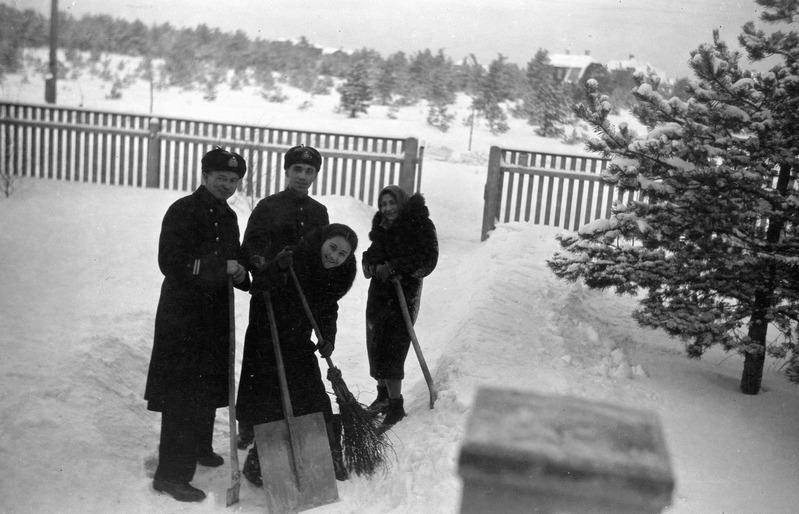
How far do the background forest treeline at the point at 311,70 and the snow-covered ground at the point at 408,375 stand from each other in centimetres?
615

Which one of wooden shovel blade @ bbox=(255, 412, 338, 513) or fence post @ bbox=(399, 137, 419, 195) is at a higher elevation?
fence post @ bbox=(399, 137, 419, 195)

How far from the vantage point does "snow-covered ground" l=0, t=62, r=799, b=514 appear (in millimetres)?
3301

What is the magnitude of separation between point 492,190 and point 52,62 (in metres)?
7.91

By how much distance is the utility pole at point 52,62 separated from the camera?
10789 millimetres

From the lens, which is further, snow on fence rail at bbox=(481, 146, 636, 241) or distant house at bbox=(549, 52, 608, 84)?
distant house at bbox=(549, 52, 608, 84)

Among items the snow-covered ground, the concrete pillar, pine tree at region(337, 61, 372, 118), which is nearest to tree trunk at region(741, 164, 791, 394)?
the snow-covered ground

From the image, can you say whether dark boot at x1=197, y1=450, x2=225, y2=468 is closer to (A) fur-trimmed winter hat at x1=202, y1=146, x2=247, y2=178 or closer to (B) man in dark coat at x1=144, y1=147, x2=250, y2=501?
(B) man in dark coat at x1=144, y1=147, x2=250, y2=501

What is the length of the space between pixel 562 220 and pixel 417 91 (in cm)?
906

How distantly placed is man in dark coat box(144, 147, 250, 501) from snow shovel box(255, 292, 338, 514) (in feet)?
1.21

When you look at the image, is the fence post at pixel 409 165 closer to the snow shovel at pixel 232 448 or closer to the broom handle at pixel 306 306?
the broom handle at pixel 306 306

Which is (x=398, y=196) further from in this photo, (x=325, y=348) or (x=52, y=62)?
(x=52, y=62)

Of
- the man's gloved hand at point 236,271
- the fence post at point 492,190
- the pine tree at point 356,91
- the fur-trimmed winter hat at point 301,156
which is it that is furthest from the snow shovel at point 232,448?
the pine tree at point 356,91

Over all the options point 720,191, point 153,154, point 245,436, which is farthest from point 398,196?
point 153,154

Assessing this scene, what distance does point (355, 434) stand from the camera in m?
3.72
